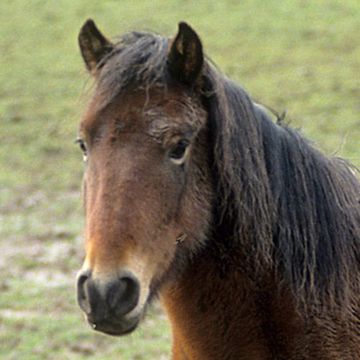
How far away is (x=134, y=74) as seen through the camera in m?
3.59

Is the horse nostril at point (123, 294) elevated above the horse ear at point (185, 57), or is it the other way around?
the horse ear at point (185, 57)

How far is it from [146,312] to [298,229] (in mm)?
690

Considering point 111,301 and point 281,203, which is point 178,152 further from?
point 111,301

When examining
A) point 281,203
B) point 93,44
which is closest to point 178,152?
point 281,203

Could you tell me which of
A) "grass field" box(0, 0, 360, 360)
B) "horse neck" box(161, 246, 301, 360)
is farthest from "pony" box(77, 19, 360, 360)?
"grass field" box(0, 0, 360, 360)

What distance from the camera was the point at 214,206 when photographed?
366cm

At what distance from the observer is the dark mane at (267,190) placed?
3615 millimetres

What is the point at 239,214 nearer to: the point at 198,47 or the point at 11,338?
the point at 198,47

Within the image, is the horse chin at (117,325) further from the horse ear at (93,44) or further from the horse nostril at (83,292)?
the horse ear at (93,44)

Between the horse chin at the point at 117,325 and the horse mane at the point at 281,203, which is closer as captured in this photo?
the horse chin at the point at 117,325

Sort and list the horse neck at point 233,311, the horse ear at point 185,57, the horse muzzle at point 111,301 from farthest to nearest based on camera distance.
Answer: the horse neck at point 233,311 → the horse ear at point 185,57 → the horse muzzle at point 111,301

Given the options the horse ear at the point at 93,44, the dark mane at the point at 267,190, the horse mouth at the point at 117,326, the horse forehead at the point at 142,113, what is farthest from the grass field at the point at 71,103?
the horse mouth at the point at 117,326

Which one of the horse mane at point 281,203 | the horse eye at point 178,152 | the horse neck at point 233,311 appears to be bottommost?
the horse neck at point 233,311

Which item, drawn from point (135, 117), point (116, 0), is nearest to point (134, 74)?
point (135, 117)
